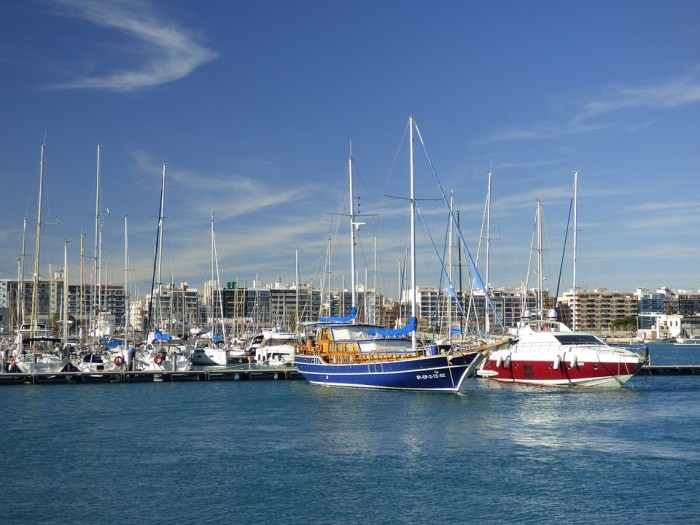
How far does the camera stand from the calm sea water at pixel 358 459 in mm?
23500

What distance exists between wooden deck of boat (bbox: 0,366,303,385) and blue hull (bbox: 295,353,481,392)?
12.3m

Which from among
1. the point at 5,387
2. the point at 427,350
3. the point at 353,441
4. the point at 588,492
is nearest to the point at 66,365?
the point at 5,387

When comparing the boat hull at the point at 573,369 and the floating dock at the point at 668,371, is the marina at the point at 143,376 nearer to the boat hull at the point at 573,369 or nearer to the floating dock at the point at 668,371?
the floating dock at the point at 668,371

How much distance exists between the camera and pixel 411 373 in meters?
46.3

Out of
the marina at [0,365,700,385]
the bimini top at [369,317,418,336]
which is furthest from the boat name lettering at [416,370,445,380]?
the marina at [0,365,700,385]

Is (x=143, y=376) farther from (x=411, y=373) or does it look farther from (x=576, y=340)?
(x=576, y=340)

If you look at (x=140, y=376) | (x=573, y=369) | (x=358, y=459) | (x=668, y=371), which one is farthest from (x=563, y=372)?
(x=140, y=376)

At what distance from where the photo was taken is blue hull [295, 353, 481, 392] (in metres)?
45.2

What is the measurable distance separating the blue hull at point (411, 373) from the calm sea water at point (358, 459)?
81 centimetres

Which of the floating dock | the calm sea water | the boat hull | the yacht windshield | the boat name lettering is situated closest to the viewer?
the calm sea water

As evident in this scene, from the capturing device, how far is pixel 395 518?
22625 millimetres

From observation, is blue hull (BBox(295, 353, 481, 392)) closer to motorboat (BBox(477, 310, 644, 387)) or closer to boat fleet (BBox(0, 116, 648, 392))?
boat fleet (BBox(0, 116, 648, 392))

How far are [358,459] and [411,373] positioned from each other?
54.5ft

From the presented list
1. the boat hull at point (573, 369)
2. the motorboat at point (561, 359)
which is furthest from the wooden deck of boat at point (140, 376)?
Answer: the boat hull at point (573, 369)
